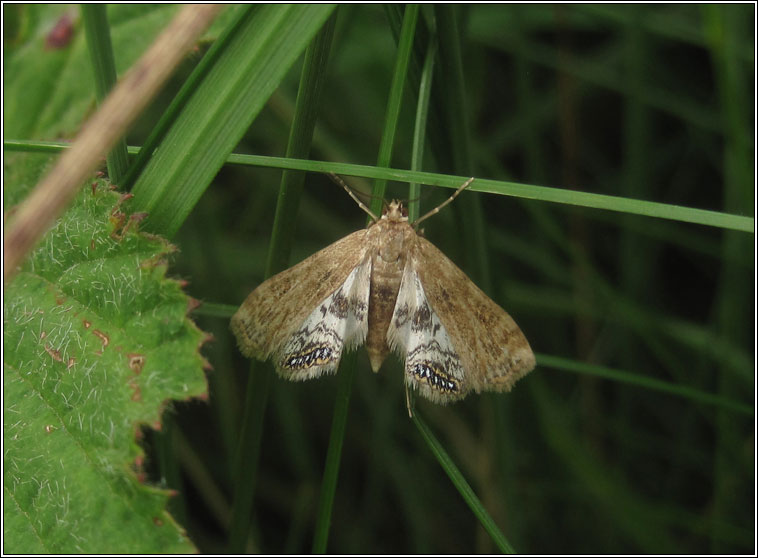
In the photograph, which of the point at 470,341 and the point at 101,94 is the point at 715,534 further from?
the point at 101,94

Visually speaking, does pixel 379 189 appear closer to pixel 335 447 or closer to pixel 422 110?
pixel 422 110

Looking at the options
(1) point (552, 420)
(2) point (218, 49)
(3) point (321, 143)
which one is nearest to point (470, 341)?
(1) point (552, 420)

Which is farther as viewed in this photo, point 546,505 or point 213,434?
point 213,434

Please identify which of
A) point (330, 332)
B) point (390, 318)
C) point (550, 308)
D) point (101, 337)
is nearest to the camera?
point (101, 337)

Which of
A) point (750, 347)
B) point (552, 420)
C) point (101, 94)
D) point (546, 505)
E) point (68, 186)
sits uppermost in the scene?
point (101, 94)

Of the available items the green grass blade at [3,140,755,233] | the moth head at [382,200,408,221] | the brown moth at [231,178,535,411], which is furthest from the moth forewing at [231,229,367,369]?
the green grass blade at [3,140,755,233]

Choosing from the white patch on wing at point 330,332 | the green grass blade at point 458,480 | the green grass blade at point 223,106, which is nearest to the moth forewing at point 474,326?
the white patch on wing at point 330,332

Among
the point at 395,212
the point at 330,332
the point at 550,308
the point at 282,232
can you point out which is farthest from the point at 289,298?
the point at 550,308
